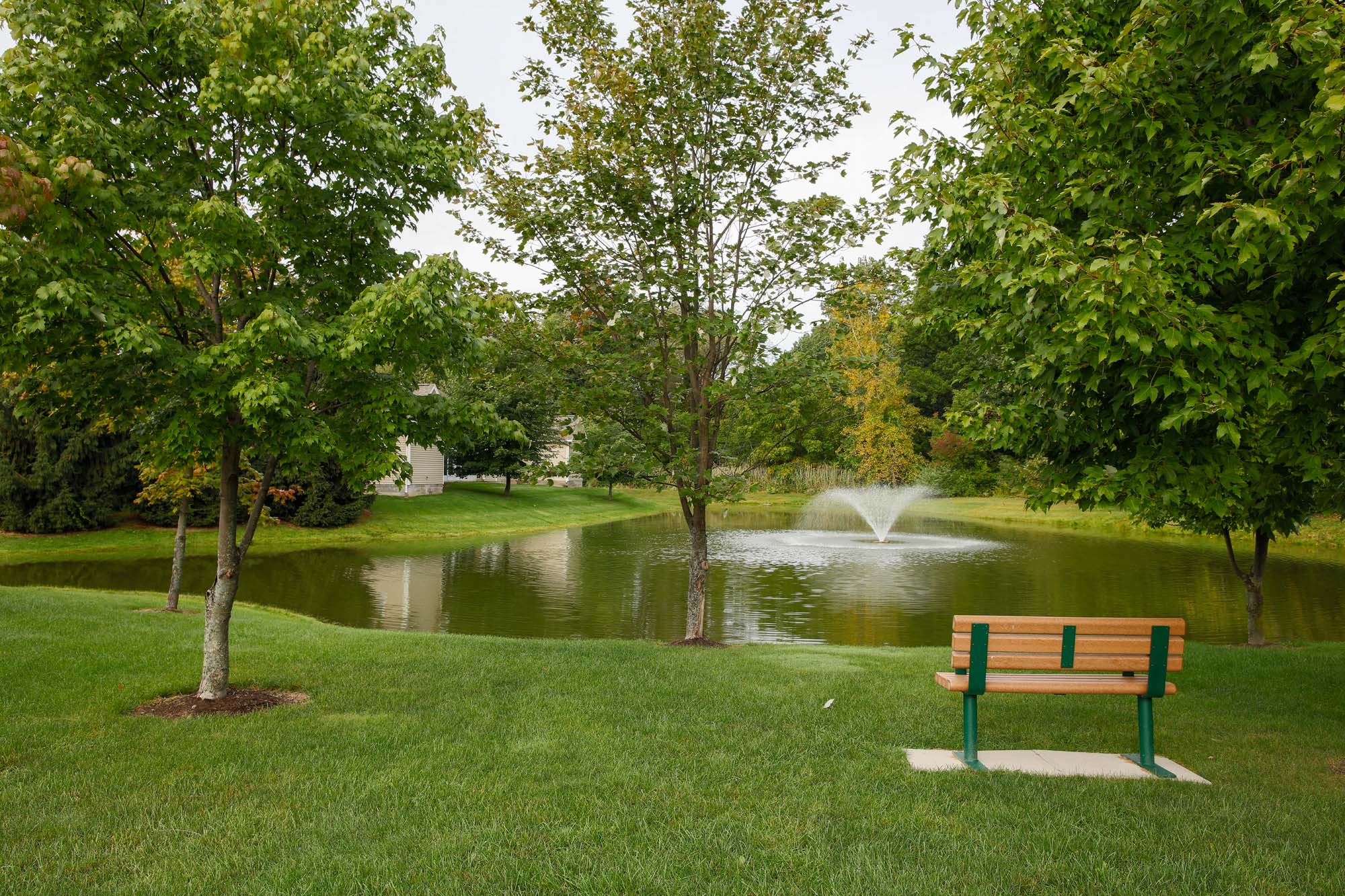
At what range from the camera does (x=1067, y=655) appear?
571 centimetres

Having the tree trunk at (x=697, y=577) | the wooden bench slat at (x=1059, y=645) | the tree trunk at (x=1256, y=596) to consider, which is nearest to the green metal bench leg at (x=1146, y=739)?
the wooden bench slat at (x=1059, y=645)

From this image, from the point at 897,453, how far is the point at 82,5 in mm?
45066

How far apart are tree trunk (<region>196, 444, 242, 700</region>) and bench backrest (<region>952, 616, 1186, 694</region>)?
5.99 metres

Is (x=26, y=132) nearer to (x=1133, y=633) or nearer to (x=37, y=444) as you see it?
(x=1133, y=633)

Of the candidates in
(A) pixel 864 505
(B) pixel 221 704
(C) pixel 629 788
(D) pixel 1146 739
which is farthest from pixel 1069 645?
(A) pixel 864 505

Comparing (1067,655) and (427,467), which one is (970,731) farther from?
(427,467)

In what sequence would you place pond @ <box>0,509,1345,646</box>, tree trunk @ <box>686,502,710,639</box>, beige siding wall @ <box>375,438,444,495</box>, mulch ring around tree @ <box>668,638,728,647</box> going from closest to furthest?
mulch ring around tree @ <box>668,638,728,647</box>
tree trunk @ <box>686,502,710,639</box>
pond @ <box>0,509,1345,646</box>
beige siding wall @ <box>375,438,444,495</box>

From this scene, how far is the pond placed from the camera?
15.5 meters

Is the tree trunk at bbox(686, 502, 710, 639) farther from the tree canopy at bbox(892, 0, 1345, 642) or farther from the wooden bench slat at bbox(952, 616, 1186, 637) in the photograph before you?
the wooden bench slat at bbox(952, 616, 1186, 637)

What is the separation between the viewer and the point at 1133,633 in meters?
5.82

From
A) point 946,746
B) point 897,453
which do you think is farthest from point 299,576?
point 897,453

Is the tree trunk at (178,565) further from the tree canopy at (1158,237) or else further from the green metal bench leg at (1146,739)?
the green metal bench leg at (1146,739)

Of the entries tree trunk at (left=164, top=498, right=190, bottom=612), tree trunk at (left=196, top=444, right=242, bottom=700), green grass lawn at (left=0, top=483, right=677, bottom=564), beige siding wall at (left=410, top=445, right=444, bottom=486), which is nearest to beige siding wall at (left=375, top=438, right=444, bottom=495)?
beige siding wall at (left=410, top=445, right=444, bottom=486)

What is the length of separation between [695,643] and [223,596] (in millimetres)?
6366
